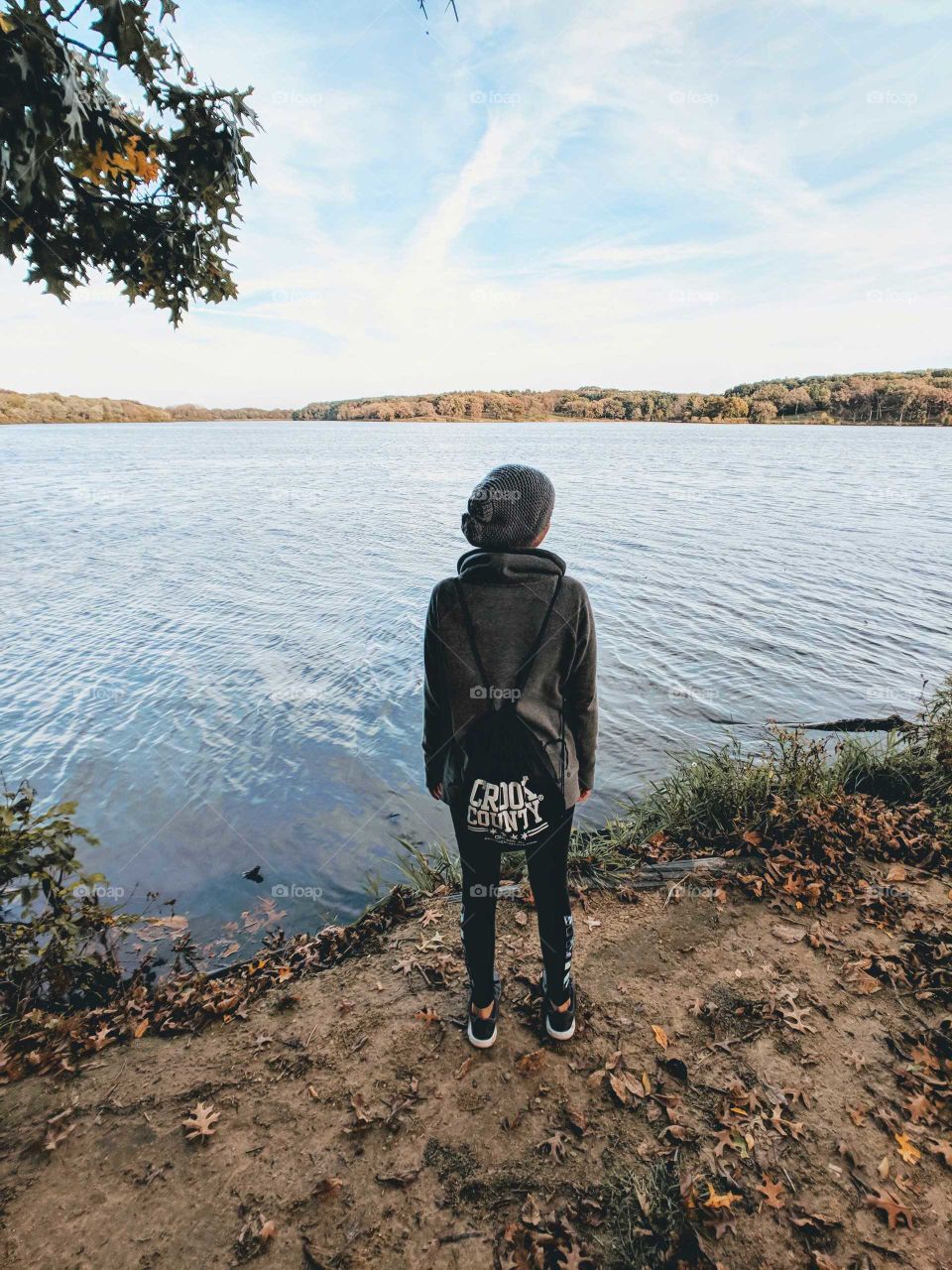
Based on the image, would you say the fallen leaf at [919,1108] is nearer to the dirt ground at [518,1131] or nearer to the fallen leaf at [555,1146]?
the dirt ground at [518,1131]

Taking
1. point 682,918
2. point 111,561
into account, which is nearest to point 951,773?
point 682,918

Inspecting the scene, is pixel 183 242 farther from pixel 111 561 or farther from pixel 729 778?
pixel 111 561

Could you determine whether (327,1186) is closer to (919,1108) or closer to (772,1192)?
(772,1192)

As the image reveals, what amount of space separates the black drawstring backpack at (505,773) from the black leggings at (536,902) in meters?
0.10

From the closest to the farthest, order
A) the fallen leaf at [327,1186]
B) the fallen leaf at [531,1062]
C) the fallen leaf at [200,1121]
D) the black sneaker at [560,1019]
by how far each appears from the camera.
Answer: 1. the fallen leaf at [327,1186]
2. the fallen leaf at [200,1121]
3. the fallen leaf at [531,1062]
4. the black sneaker at [560,1019]

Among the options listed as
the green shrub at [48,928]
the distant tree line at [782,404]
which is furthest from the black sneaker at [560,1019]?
the distant tree line at [782,404]

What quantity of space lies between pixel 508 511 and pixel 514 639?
1.84 feet

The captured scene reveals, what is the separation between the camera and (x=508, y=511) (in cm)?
258

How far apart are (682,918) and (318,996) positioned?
276 centimetres

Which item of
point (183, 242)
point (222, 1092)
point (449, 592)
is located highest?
point (183, 242)

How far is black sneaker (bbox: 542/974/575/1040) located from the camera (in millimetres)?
3510

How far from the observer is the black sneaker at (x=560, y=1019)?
351 cm

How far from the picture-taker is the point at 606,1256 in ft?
8.25

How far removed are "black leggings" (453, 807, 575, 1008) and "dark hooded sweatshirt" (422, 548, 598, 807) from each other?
35 cm
